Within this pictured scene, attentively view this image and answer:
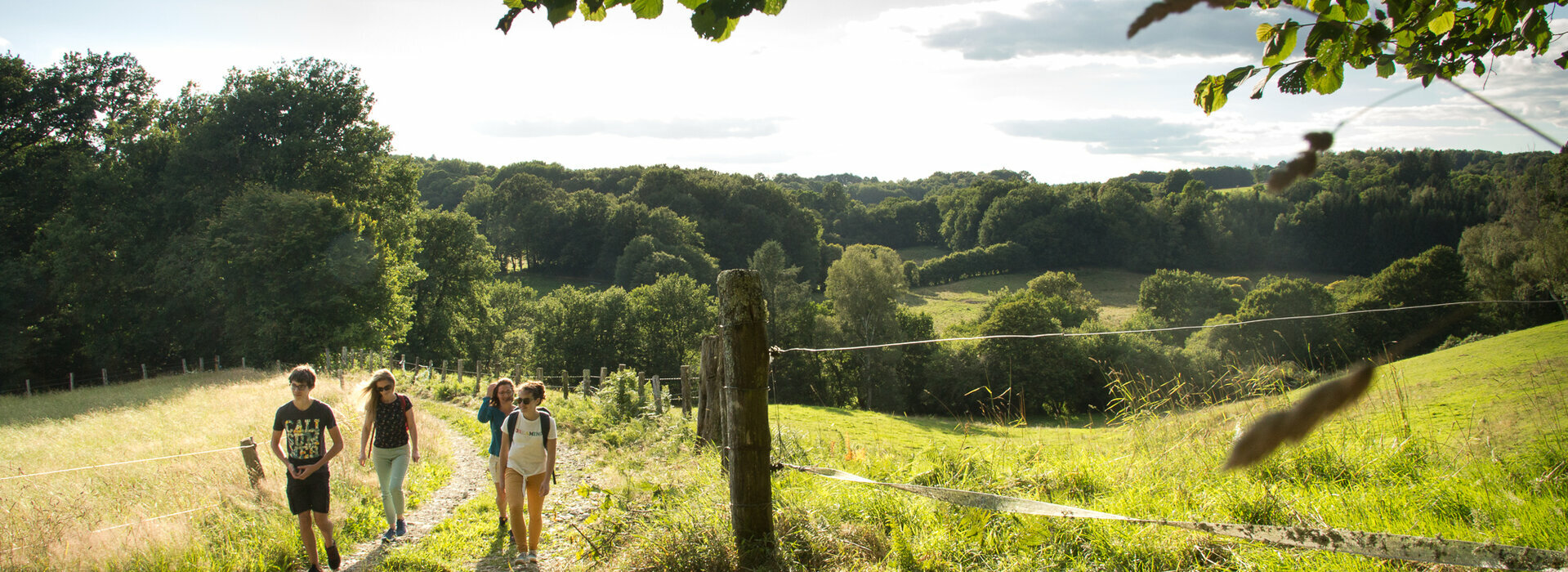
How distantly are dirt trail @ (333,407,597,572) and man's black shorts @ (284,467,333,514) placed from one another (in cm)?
64

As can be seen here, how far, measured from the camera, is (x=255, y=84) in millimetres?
32719

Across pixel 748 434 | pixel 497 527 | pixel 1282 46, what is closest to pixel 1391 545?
pixel 1282 46

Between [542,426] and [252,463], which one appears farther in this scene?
[252,463]

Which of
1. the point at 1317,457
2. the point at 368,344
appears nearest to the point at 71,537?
the point at 1317,457

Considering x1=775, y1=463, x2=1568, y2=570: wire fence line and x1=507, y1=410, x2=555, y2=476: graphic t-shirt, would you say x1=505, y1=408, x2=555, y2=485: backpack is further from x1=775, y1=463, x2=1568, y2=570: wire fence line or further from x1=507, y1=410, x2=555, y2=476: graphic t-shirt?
x1=775, y1=463, x2=1568, y2=570: wire fence line

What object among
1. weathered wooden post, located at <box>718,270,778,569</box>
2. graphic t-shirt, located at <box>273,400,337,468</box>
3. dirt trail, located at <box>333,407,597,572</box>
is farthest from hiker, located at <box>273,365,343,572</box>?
weathered wooden post, located at <box>718,270,778,569</box>

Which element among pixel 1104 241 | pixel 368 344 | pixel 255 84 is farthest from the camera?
pixel 1104 241

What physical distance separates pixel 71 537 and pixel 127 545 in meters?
0.45

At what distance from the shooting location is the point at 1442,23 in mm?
2436

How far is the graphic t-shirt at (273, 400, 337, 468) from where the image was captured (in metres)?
6.11

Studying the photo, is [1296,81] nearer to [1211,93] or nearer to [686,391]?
[1211,93]

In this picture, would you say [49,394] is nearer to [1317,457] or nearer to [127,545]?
[127,545]

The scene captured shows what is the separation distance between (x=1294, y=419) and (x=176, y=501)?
29.5 ft

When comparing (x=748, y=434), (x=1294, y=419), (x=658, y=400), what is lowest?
(x=658, y=400)
